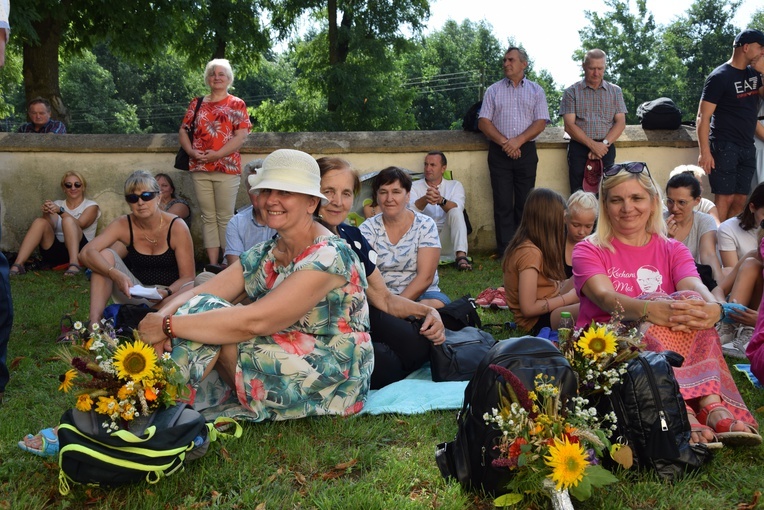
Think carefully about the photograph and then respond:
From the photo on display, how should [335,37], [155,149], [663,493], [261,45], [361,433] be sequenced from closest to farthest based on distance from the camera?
[663,493] < [361,433] < [155,149] < [261,45] < [335,37]

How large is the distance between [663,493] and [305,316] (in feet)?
6.35

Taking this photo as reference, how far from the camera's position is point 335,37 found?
86.3 feet

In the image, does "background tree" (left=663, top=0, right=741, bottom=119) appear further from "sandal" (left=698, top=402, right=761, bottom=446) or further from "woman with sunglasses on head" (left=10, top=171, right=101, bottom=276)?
"sandal" (left=698, top=402, right=761, bottom=446)

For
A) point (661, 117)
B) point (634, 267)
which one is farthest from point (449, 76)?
point (634, 267)

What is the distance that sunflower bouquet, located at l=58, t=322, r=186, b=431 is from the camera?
3.22 meters

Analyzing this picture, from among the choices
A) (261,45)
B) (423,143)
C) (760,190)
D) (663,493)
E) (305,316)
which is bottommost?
(663,493)

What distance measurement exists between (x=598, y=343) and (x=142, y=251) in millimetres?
4505

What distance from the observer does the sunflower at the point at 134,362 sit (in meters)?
3.27

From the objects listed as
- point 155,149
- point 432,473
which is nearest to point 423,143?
point 155,149

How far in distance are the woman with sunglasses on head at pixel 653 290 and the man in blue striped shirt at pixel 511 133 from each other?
4.96m

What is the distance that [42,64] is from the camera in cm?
1263

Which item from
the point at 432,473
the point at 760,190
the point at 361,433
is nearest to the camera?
the point at 432,473

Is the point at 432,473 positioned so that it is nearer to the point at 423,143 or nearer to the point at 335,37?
the point at 423,143

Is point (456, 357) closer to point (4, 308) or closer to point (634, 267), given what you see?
point (634, 267)
